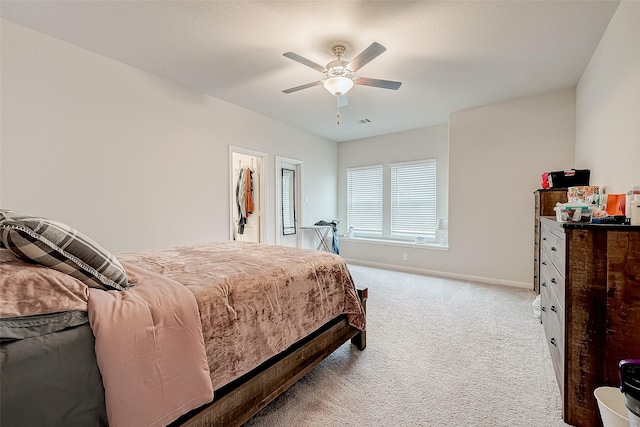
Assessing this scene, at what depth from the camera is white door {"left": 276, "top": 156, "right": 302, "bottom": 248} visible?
4.78 m

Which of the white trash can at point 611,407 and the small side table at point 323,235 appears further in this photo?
the small side table at point 323,235

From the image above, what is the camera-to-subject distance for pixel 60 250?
990 millimetres

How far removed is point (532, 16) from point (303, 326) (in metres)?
2.90

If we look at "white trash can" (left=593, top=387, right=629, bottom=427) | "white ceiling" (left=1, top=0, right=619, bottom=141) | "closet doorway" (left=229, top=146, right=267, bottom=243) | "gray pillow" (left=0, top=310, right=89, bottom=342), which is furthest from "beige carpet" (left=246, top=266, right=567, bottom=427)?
"white ceiling" (left=1, top=0, right=619, bottom=141)

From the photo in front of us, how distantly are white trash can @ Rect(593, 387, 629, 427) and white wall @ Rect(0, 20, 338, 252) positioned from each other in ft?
12.1

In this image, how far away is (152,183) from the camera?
3.10 m

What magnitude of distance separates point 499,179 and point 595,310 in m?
3.11

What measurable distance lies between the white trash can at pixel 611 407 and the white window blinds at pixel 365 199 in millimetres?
4510

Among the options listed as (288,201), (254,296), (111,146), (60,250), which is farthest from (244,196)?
(60,250)

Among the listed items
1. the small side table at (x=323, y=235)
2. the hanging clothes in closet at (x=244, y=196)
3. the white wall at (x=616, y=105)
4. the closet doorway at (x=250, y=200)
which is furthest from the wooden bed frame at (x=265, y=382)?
the small side table at (x=323, y=235)

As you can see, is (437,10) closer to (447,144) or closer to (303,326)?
(303,326)

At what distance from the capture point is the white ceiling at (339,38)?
6.72 feet

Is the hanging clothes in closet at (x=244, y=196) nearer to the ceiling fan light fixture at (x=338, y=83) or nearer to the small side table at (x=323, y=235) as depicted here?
the small side table at (x=323, y=235)

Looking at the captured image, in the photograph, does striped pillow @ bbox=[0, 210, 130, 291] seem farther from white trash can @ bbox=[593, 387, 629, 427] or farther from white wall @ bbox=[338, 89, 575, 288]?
white wall @ bbox=[338, 89, 575, 288]
